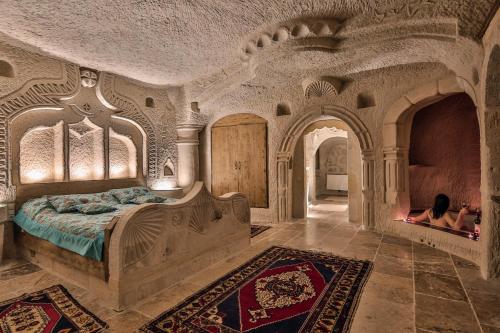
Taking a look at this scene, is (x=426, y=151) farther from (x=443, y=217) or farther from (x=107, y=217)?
(x=107, y=217)

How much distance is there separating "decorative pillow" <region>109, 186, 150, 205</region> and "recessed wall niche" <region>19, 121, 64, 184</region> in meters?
0.98

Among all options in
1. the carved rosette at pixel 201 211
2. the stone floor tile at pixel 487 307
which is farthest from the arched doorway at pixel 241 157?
the stone floor tile at pixel 487 307

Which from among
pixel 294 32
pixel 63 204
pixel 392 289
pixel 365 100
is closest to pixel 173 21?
pixel 294 32

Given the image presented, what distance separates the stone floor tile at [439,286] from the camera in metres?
2.67

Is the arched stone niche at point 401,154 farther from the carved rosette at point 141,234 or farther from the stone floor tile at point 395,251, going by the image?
the carved rosette at point 141,234

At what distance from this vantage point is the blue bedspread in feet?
8.93

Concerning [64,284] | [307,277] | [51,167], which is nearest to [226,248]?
[307,277]

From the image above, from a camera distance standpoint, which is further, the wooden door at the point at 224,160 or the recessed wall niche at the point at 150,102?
the wooden door at the point at 224,160

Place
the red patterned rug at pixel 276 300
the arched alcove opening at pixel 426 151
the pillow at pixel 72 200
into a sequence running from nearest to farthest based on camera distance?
the red patterned rug at pixel 276 300 < the pillow at pixel 72 200 < the arched alcove opening at pixel 426 151

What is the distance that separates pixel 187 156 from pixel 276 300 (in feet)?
16.4

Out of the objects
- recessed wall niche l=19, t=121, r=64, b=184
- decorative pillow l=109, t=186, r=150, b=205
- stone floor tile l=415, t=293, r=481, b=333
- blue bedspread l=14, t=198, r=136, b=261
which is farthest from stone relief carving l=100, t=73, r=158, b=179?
stone floor tile l=415, t=293, r=481, b=333

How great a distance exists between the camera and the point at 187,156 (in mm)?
6969

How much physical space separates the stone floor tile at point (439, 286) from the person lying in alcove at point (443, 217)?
4.60 ft

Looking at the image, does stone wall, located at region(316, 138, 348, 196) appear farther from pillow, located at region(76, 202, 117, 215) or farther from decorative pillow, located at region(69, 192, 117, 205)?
pillow, located at region(76, 202, 117, 215)
